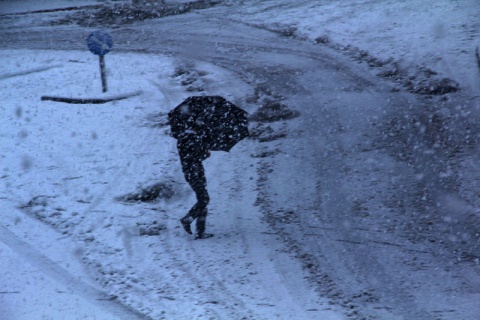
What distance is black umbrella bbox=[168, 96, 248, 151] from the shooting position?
752 centimetres

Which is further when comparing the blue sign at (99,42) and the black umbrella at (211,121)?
the blue sign at (99,42)

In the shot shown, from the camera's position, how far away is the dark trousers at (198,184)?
765 cm

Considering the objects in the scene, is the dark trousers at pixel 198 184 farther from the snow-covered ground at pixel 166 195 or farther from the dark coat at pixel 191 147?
the snow-covered ground at pixel 166 195

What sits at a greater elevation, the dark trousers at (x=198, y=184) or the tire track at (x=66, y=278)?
the dark trousers at (x=198, y=184)

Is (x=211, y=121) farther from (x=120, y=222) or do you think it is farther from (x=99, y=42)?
(x=99, y=42)

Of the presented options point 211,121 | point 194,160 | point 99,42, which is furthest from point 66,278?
point 99,42

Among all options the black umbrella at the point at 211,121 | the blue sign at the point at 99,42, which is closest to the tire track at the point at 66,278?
the black umbrella at the point at 211,121

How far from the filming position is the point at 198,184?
7.71 metres

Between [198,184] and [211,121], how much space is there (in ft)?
2.93

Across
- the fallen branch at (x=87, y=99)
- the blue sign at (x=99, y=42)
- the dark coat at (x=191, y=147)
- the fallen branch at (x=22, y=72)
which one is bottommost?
the fallen branch at (x=87, y=99)

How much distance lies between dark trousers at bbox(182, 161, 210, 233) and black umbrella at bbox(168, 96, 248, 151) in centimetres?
34

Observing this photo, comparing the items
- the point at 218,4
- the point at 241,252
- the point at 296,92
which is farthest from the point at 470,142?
the point at 218,4

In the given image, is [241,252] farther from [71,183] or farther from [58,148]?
[58,148]

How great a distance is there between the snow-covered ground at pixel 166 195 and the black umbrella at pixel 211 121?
4.88 ft
